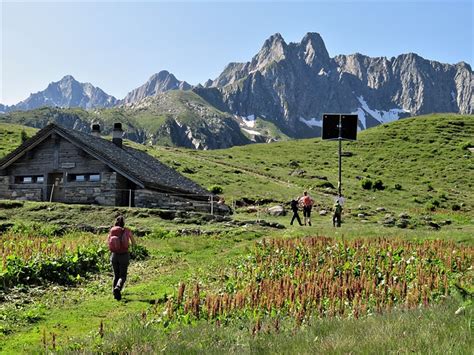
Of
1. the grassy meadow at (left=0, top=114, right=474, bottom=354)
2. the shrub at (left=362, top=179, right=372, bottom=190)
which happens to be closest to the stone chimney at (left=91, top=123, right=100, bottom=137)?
the grassy meadow at (left=0, top=114, right=474, bottom=354)

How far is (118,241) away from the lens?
48.2 ft

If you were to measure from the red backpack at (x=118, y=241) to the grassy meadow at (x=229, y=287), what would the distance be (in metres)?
1.37

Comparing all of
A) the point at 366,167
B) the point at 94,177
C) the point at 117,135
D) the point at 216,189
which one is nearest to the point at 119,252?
the point at 94,177

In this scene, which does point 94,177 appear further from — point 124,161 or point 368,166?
point 368,166

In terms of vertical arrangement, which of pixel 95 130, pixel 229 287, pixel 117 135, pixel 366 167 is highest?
pixel 95 130

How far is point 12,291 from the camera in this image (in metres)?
14.2

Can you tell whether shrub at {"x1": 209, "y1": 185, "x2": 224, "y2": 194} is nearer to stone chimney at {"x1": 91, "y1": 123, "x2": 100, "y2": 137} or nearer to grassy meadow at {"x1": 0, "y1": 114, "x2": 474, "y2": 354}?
stone chimney at {"x1": 91, "y1": 123, "x2": 100, "y2": 137}

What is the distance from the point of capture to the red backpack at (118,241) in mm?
14672

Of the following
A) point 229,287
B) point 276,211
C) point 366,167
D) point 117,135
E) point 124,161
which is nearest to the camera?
point 229,287

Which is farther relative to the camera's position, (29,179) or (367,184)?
(367,184)

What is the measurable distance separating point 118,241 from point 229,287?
12.2 feet

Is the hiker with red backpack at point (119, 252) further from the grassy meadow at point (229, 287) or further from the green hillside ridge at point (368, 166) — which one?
the green hillside ridge at point (368, 166)

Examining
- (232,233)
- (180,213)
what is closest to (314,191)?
(180,213)

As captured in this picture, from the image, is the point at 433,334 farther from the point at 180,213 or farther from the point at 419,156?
the point at 419,156
